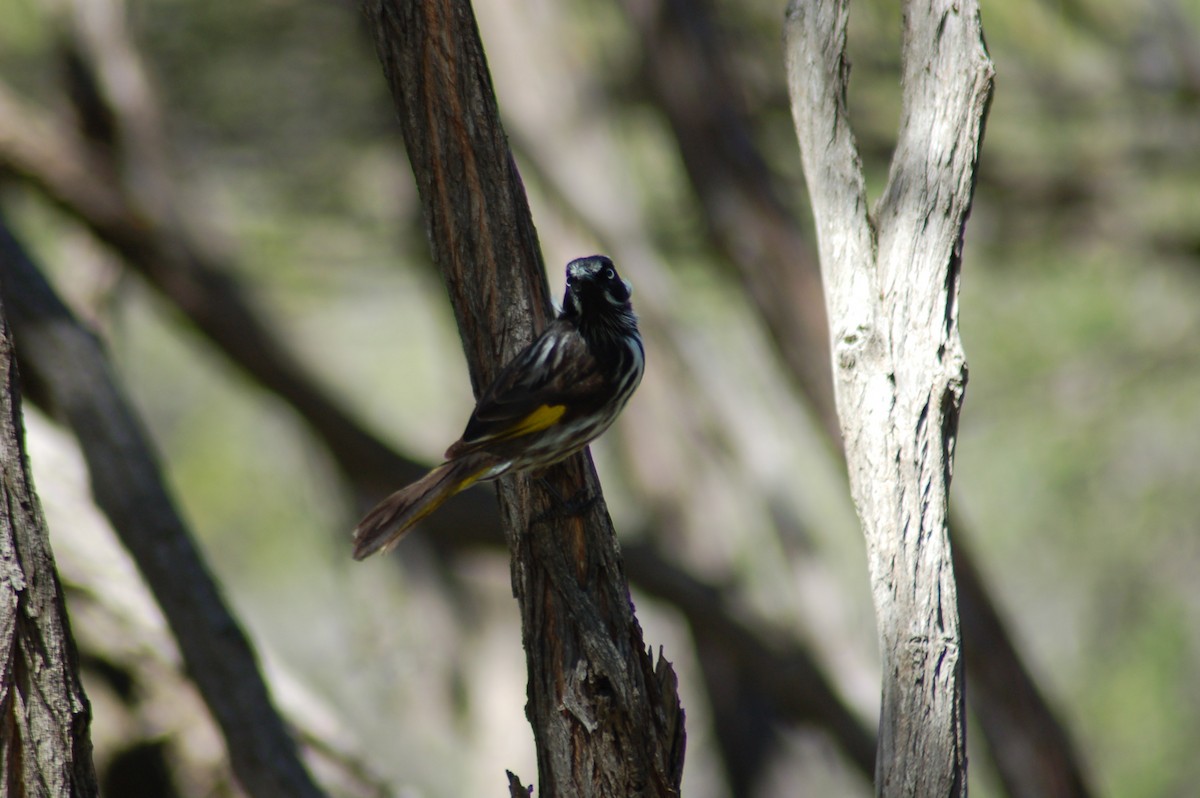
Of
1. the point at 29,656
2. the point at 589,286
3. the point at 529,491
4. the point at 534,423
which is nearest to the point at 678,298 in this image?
the point at 589,286

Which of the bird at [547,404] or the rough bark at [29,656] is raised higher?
the bird at [547,404]

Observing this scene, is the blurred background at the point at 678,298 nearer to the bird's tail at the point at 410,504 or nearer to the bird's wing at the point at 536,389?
the bird's tail at the point at 410,504

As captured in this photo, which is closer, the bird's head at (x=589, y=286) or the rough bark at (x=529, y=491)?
the rough bark at (x=529, y=491)

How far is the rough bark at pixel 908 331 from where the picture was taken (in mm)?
2469

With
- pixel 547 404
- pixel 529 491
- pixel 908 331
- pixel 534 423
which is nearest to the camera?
pixel 908 331

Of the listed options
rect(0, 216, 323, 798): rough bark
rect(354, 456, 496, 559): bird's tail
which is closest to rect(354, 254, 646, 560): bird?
rect(354, 456, 496, 559): bird's tail

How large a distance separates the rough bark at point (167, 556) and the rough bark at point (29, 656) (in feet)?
4.40

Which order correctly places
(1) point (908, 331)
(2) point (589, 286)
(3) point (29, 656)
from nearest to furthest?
(3) point (29, 656) → (1) point (908, 331) → (2) point (589, 286)

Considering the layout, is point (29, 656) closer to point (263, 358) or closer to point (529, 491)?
point (529, 491)

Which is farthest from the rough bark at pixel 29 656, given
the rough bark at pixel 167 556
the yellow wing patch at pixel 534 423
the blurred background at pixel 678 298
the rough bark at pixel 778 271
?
the rough bark at pixel 778 271

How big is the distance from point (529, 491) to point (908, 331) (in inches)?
35.6

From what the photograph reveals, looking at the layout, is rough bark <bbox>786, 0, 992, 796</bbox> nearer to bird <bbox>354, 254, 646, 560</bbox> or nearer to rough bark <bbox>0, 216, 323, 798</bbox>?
bird <bbox>354, 254, 646, 560</bbox>

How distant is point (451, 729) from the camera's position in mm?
9250

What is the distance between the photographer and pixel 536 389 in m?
3.19
